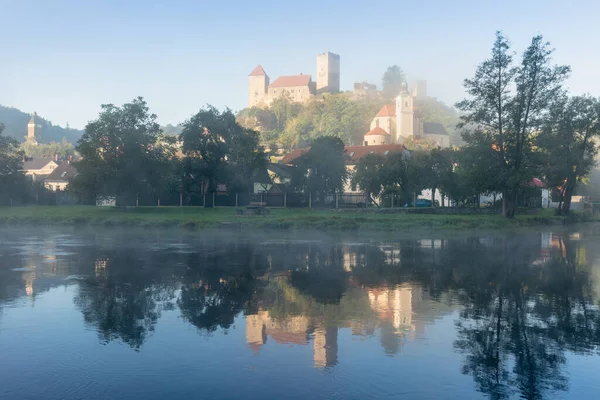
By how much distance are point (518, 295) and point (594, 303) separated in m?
1.63

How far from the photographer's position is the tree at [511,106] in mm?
50438

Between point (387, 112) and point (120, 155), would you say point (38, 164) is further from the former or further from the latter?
point (120, 155)

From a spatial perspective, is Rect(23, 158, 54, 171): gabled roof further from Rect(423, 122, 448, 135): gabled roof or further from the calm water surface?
the calm water surface

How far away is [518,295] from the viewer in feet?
46.1

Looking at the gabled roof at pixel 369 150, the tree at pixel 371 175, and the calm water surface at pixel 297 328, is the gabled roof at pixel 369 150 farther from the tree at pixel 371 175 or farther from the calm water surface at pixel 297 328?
the calm water surface at pixel 297 328

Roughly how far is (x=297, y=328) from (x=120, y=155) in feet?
151

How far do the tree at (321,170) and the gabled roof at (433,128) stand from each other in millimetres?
111953

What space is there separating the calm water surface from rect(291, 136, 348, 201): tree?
41214mm

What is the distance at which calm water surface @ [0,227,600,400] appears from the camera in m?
7.64

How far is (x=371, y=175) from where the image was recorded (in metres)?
59.7

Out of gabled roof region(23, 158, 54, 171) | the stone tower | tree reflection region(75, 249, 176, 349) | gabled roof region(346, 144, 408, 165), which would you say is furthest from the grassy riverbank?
the stone tower

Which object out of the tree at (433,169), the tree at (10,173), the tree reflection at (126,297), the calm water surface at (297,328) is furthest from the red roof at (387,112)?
the tree reflection at (126,297)

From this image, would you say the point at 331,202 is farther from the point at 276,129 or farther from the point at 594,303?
the point at 276,129

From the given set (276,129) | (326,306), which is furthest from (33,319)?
(276,129)
